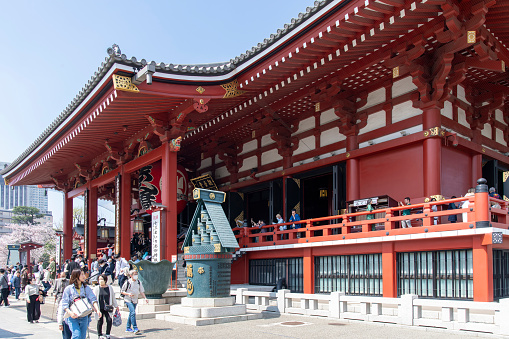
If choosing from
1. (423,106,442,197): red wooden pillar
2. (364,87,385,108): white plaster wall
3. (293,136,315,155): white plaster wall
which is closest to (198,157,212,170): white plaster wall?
(293,136,315,155): white plaster wall

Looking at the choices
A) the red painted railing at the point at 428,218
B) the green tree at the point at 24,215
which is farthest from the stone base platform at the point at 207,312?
the green tree at the point at 24,215

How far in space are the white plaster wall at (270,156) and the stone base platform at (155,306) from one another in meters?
6.69

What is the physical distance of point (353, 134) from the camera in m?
15.2

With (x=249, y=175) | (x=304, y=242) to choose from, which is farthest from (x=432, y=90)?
(x=249, y=175)

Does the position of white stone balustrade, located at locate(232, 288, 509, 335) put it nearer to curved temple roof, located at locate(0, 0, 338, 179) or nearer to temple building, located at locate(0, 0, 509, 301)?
temple building, located at locate(0, 0, 509, 301)

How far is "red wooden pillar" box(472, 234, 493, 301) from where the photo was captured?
9.96m

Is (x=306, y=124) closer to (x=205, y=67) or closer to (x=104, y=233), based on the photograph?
(x=205, y=67)

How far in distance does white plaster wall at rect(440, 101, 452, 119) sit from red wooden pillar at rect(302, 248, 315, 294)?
18.2 ft

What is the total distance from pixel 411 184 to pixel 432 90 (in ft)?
8.74

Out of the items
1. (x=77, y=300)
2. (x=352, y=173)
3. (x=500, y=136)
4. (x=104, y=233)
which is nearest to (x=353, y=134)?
(x=352, y=173)

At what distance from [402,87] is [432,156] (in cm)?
253

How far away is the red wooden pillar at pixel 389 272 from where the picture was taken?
11.8 meters

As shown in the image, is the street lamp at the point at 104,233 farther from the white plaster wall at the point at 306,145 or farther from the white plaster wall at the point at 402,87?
the white plaster wall at the point at 402,87

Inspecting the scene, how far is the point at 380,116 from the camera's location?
14.6m
